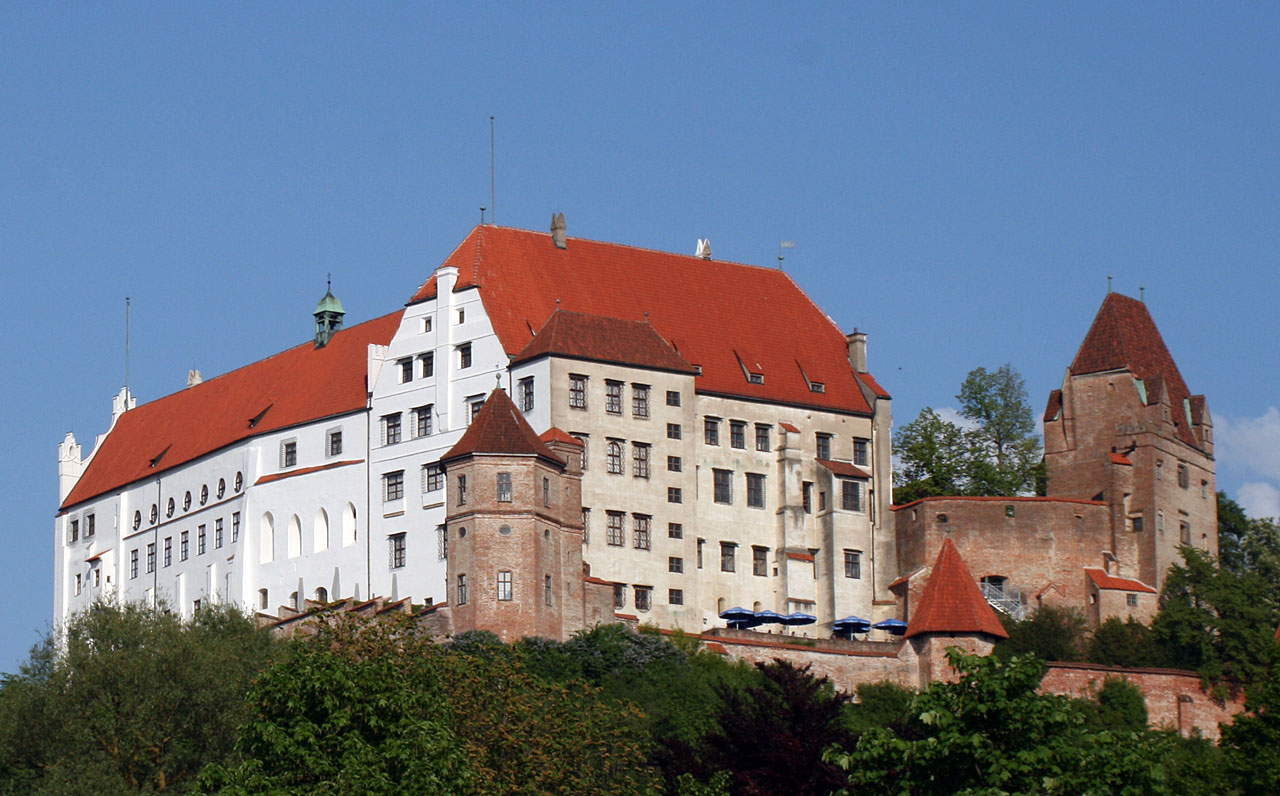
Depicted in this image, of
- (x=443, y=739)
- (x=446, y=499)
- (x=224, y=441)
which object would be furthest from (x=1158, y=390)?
(x=443, y=739)

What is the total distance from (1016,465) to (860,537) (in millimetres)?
16280

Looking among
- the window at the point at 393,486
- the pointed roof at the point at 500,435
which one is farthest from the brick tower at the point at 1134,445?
the window at the point at 393,486

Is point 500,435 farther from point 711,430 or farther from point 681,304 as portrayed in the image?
point 681,304

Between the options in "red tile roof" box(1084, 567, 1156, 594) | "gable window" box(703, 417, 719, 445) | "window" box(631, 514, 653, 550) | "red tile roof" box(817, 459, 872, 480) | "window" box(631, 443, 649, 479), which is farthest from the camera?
"red tile roof" box(817, 459, 872, 480)

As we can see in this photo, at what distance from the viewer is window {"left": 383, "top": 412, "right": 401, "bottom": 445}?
88.6m

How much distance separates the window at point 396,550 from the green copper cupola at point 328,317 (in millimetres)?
16217

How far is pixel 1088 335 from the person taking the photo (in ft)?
308

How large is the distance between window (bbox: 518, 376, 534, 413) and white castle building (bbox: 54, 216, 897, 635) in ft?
0.23

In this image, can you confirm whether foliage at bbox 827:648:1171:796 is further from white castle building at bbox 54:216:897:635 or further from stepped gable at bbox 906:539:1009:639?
white castle building at bbox 54:216:897:635

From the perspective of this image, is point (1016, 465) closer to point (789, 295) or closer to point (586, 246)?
point (789, 295)

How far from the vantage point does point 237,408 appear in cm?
A: 9988

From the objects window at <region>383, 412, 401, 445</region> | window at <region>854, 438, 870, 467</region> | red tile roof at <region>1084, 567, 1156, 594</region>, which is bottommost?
red tile roof at <region>1084, 567, 1156, 594</region>

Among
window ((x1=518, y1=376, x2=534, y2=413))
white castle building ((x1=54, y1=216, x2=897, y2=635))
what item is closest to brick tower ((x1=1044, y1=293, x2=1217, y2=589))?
white castle building ((x1=54, y1=216, x2=897, y2=635))

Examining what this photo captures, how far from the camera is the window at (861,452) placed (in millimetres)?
90938
